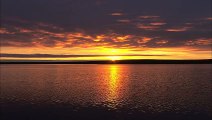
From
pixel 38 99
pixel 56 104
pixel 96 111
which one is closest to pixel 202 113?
pixel 96 111

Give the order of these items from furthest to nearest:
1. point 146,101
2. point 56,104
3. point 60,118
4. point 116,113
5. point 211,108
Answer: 1. point 146,101
2. point 56,104
3. point 211,108
4. point 116,113
5. point 60,118

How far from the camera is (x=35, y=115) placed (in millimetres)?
37594

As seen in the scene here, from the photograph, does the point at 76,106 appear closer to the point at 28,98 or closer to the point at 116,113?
the point at 116,113

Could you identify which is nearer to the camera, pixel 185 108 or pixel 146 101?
pixel 185 108

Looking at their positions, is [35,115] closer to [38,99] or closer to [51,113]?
[51,113]

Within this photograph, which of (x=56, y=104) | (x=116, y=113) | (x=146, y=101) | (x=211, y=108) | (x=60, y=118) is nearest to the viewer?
(x=60, y=118)

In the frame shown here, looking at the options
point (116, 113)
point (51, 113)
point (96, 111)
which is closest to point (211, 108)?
point (116, 113)

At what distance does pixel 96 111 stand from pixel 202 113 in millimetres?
15754

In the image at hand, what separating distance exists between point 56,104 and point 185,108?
2181 centimetres

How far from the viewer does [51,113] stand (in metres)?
39.2

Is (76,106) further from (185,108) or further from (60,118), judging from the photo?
(185,108)

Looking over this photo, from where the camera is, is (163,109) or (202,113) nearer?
(202,113)

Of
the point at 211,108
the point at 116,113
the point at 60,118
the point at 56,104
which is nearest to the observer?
the point at 60,118

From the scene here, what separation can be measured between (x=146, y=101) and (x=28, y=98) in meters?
22.8
